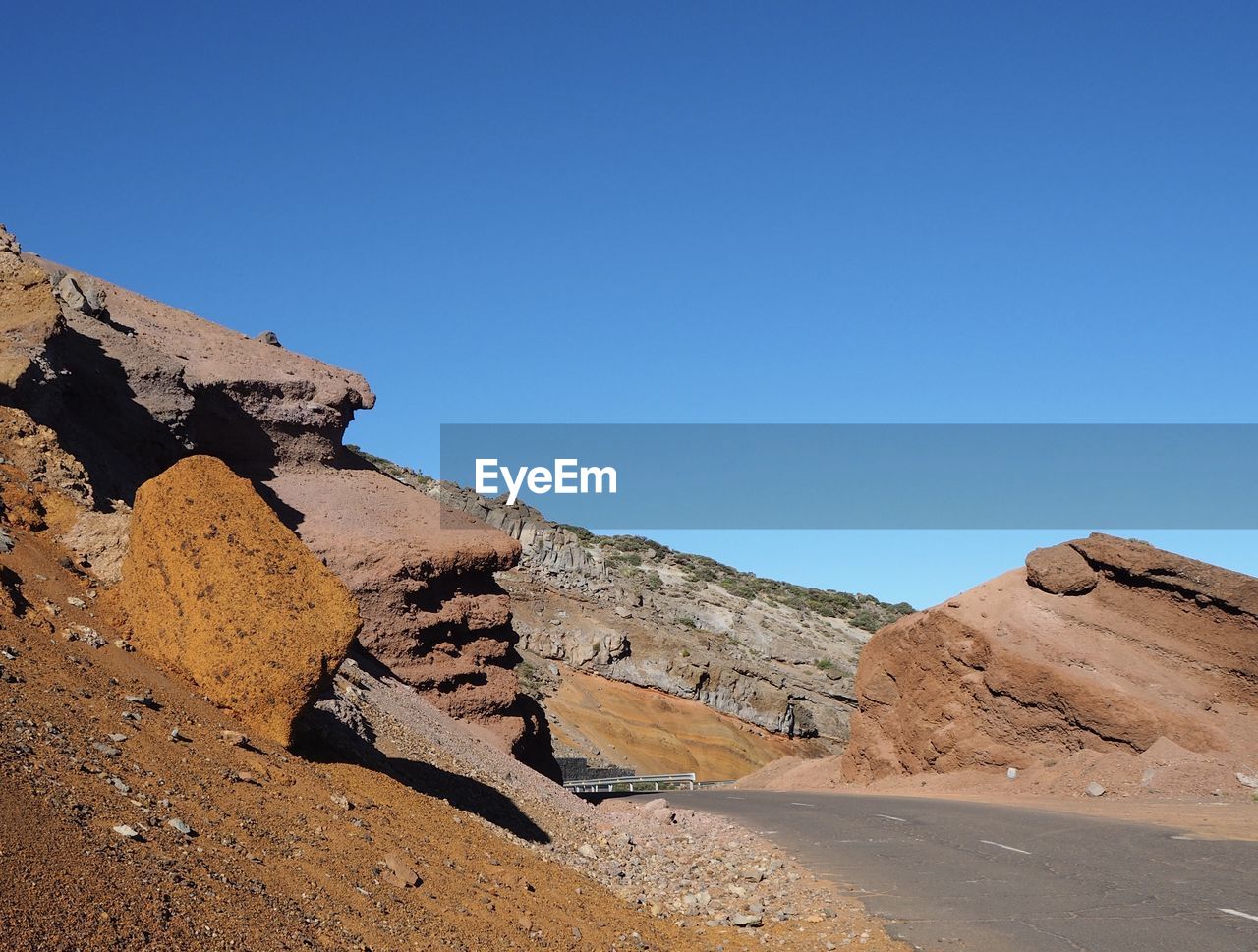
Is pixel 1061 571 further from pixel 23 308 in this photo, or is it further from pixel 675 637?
pixel 675 637

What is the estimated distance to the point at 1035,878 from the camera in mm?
11211

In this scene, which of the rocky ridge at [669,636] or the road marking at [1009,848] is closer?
the road marking at [1009,848]

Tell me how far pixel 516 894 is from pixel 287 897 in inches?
112

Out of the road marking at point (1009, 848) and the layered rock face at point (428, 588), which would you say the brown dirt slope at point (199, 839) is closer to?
the road marking at point (1009, 848)

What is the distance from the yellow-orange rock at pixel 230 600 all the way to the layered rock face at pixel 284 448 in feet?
18.3

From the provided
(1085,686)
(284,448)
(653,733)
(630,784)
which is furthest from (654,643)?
(284,448)

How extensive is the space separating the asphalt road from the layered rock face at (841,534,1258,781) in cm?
512

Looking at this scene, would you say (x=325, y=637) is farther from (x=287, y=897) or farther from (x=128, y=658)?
(x=287, y=897)

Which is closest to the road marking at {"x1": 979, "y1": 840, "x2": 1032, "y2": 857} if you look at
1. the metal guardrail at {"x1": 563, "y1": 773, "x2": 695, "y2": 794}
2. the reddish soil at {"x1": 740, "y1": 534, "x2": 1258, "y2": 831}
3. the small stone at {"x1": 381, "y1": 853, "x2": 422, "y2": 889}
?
the reddish soil at {"x1": 740, "y1": 534, "x2": 1258, "y2": 831}

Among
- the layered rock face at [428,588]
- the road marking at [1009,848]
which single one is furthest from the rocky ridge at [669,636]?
the road marking at [1009,848]

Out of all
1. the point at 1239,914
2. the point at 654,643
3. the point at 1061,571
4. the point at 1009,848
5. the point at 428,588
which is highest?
the point at 1061,571

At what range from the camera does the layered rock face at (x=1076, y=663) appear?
2092 cm

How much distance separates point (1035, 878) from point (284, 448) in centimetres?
1521

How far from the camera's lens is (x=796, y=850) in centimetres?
1463
